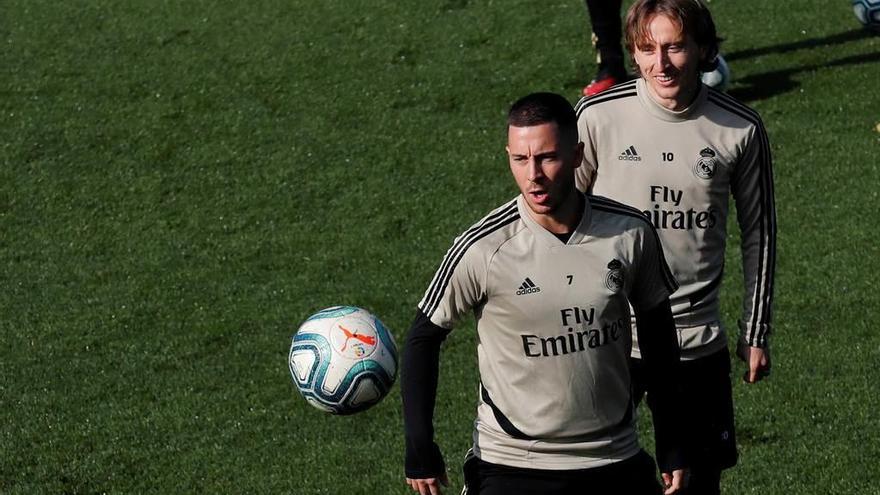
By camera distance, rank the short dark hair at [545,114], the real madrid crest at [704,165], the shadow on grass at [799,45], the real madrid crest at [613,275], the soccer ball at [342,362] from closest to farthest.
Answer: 1. the short dark hair at [545,114]
2. the real madrid crest at [613,275]
3. the real madrid crest at [704,165]
4. the soccer ball at [342,362]
5. the shadow on grass at [799,45]

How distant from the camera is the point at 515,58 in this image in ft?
49.6

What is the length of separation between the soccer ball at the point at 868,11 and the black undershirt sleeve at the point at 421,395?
9.46 metres

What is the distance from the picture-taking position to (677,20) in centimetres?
562

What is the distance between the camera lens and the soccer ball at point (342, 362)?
6.59 m

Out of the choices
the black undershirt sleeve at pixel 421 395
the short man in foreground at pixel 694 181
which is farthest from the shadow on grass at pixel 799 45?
the black undershirt sleeve at pixel 421 395

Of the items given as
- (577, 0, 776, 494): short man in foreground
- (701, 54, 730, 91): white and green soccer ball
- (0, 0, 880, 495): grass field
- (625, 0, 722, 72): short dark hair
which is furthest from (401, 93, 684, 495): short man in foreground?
(701, 54, 730, 91): white and green soccer ball

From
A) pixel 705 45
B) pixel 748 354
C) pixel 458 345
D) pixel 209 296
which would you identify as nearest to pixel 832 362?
pixel 458 345

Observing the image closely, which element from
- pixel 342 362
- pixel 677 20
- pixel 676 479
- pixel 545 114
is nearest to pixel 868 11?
pixel 677 20

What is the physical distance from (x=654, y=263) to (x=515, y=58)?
33.7 ft

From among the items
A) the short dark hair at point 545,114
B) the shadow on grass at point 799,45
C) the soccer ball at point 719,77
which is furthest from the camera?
the shadow on grass at point 799,45

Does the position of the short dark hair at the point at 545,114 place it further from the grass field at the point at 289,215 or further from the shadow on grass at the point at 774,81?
the shadow on grass at the point at 774,81

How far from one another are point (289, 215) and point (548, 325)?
780 cm

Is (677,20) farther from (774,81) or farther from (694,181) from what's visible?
(774,81)

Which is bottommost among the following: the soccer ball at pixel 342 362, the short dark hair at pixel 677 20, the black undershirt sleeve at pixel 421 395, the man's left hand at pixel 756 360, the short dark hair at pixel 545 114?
the soccer ball at pixel 342 362
